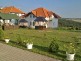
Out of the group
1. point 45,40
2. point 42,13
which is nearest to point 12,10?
point 42,13

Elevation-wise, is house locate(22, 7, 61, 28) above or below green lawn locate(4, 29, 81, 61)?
above

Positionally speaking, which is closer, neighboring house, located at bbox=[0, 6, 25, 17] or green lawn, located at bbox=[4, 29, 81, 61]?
green lawn, located at bbox=[4, 29, 81, 61]

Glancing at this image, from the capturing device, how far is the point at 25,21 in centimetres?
5234

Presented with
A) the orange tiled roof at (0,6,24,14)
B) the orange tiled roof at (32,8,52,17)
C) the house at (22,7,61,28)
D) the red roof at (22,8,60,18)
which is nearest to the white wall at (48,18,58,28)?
the house at (22,7,61,28)

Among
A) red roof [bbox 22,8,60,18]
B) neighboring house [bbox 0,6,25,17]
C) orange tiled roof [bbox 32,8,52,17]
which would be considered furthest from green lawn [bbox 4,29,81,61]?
neighboring house [bbox 0,6,25,17]

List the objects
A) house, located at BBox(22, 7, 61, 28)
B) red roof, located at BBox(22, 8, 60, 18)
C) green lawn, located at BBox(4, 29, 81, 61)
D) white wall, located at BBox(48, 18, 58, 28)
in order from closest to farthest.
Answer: green lawn, located at BBox(4, 29, 81, 61) → house, located at BBox(22, 7, 61, 28) → red roof, located at BBox(22, 8, 60, 18) → white wall, located at BBox(48, 18, 58, 28)

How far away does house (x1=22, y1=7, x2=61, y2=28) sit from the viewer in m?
52.2

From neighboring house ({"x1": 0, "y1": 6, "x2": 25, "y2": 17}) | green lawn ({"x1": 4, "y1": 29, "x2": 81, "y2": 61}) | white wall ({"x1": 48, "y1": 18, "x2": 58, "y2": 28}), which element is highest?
neighboring house ({"x1": 0, "y1": 6, "x2": 25, "y2": 17})

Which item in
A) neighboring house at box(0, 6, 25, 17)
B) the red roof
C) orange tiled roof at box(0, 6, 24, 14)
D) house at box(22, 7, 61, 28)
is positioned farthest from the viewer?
orange tiled roof at box(0, 6, 24, 14)

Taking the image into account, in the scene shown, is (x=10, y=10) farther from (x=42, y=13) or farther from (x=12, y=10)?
(x=42, y=13)

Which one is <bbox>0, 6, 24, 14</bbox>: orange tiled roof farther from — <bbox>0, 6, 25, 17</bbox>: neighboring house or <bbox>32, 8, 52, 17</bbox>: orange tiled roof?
<bbox>32, 8, 52, 17</bbox>: orange tiled roof

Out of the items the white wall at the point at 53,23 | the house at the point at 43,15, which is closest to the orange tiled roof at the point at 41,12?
the house at the point at 43,15

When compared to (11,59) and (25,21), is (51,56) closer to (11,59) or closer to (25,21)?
(11,59)

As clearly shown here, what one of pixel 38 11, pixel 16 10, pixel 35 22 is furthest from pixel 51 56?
pixel 16 10
